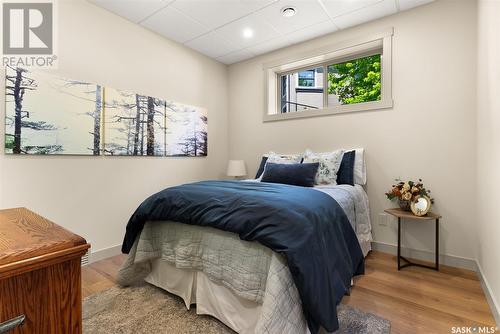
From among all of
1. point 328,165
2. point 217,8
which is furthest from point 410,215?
point 217,8

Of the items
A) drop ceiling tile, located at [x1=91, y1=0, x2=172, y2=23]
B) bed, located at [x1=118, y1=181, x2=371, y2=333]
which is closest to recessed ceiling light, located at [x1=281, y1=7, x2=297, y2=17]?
drop ceiling tile, located at [x1=91, y1=0, x2=172, y2=23]

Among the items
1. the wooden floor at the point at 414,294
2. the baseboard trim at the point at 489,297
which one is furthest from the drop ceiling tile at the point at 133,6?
the baseboard trim at the point at 489,297

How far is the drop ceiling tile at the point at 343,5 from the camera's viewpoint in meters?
2.52

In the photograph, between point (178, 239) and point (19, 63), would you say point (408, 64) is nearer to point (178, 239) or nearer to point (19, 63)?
point (178, 239)

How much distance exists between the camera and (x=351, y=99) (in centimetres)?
314

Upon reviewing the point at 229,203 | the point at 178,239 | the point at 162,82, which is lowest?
the point at 178,239

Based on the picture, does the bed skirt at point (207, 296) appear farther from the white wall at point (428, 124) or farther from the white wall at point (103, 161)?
the white wall at point (428, 124)

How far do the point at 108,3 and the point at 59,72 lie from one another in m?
0.89

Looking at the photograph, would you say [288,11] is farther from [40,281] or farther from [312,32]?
[40,281]

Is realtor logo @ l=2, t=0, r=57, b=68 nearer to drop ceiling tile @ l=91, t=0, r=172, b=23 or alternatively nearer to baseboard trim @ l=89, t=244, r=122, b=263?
drop ceiling tile @ l=91, t=0, r=172, b=23

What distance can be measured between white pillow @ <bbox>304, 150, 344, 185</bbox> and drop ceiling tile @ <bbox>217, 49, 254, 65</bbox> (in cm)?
191

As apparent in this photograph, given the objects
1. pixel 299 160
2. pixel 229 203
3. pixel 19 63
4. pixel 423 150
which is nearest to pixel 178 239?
pixel 229 203

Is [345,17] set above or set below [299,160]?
above

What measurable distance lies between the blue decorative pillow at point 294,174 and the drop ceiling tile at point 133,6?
207cm
